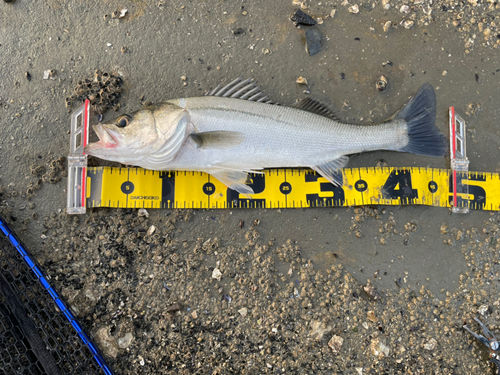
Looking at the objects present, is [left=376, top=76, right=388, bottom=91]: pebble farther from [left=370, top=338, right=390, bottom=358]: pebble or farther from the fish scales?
[left=370, top=338, right=390, bottom=358]: pebble

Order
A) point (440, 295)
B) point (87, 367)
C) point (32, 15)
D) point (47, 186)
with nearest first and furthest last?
point (87, 367) → point (440, 295) → point (47, 186) → point (32, 15)

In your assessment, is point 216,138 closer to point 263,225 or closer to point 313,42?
point 263,225

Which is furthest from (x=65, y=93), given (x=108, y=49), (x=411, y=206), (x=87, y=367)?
(x=411, y=206)

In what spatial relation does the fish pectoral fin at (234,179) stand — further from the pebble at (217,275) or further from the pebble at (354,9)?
the pebble at (354,9)

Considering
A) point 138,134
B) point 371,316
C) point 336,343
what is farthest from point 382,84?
point 336,343

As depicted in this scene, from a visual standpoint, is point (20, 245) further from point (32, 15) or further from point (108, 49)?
point (32, 15)

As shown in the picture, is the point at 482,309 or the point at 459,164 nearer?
the point at 482,309
